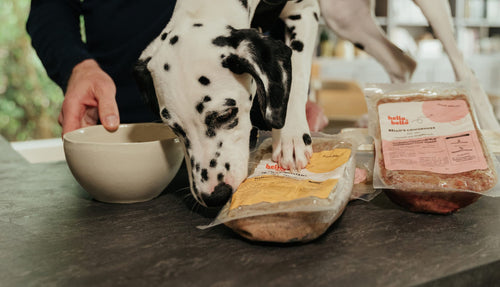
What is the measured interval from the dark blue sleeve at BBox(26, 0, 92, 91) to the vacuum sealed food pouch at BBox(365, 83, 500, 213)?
0.96 metres

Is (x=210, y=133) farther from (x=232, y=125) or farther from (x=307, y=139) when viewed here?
(x=307, y=139)

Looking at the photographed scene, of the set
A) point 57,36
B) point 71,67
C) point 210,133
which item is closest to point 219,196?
point 210,133

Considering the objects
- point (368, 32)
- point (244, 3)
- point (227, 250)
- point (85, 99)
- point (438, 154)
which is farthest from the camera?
point (368, 32)

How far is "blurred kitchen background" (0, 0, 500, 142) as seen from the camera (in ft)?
11.5

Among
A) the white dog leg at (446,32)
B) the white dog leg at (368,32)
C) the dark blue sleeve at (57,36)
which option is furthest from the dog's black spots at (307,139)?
the white dog leg at (368,32)

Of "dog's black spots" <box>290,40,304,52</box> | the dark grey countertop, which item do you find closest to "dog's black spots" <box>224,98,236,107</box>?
the dark grey countertop

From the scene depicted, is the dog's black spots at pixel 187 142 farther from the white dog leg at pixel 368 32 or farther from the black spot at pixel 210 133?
the white dog leg at pixel 368 32

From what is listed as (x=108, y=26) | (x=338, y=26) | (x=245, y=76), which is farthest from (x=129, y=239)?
(x=338, y=26)

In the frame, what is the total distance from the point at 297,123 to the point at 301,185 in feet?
1.12

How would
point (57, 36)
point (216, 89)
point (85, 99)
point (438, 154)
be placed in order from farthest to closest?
1. point (57, 36)
2. point (85, 99)
3. point (216, 89)
4. point (438, 154)

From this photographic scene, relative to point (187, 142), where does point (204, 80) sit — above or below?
above

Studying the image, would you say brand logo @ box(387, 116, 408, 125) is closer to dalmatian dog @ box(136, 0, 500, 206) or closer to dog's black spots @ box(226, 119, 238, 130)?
Result: dalmatian dog @ box(136, 0, 500, 206)

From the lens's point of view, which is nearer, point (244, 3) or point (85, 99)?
point (244, 3)

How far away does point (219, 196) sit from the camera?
746mm
